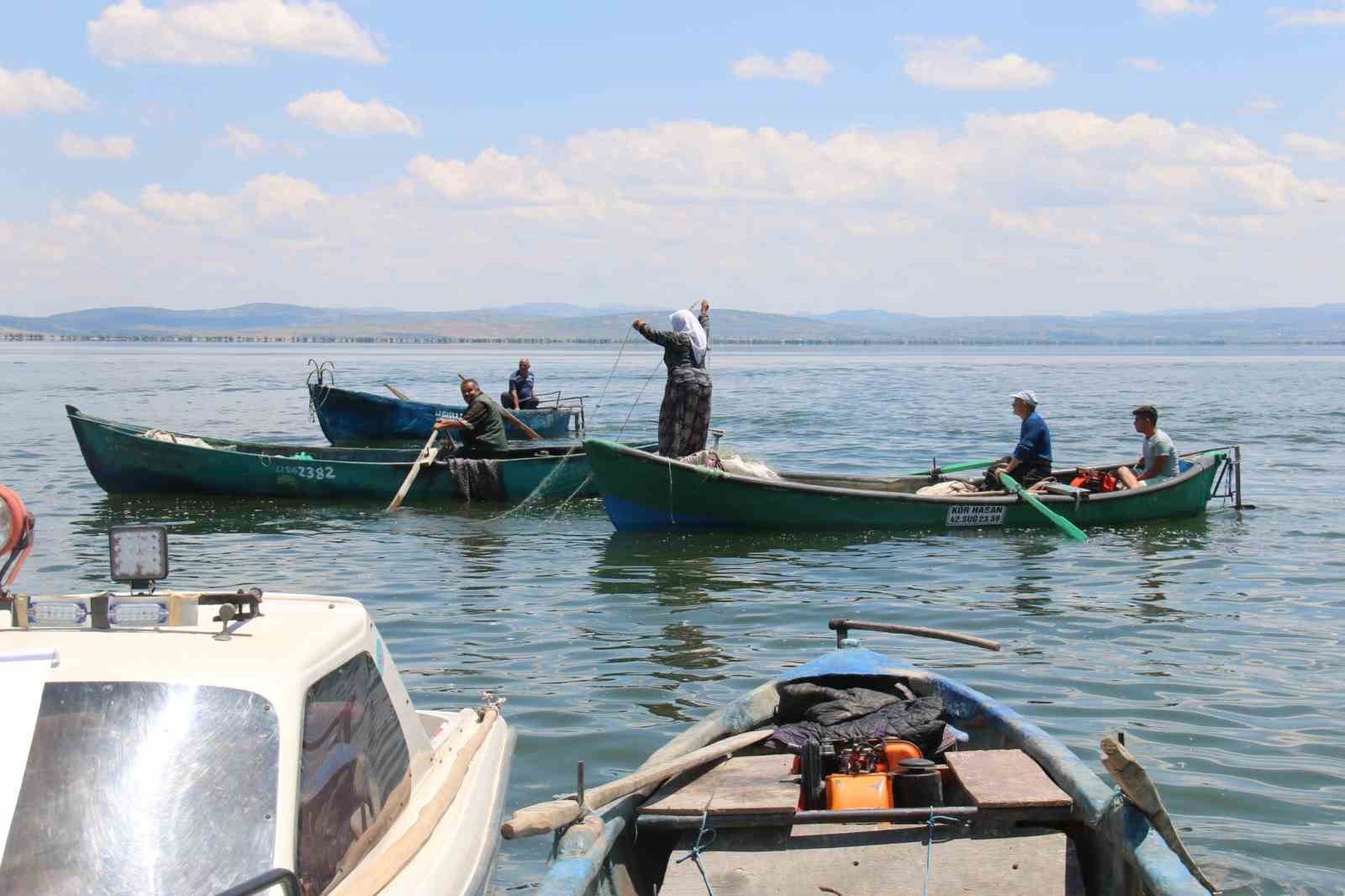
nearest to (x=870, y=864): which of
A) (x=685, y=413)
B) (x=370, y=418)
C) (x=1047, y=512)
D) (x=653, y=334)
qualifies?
(x=653, y=334)

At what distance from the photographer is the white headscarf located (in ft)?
49.3

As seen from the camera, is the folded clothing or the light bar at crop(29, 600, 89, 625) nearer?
the light bar at crop(29, 600, 89, 625)

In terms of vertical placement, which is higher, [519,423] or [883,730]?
[519,423]

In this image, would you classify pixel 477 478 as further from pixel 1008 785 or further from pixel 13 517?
pixel 13 517

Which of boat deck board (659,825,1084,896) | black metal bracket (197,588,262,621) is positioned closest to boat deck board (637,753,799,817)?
boat deck board (659,825,1084,896)

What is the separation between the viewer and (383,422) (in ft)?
99.2

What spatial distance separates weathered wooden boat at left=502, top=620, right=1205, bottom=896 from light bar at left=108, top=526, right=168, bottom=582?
148 cm

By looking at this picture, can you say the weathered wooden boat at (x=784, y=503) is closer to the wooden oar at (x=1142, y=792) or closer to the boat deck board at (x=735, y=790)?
the boat deck board at (x=735, y=790)

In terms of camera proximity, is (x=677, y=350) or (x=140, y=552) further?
(x=677, y=350)

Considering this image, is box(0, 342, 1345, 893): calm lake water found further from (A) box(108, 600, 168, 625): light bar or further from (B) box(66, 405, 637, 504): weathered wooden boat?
(A) box(108, 600, 168, 625): light bar

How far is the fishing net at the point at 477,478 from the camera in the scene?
19266mm

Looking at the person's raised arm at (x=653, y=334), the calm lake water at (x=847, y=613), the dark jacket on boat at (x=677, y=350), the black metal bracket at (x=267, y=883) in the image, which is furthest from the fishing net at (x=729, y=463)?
the black metal bracket at (x=267, y=883)

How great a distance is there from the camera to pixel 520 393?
2909 centimetres

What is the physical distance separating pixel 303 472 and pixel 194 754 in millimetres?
16257
